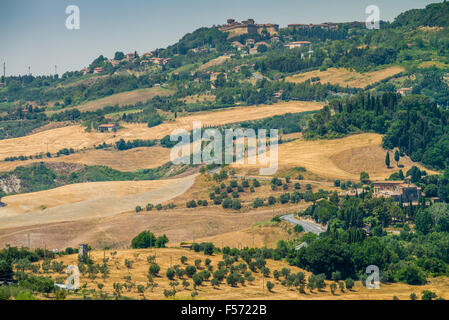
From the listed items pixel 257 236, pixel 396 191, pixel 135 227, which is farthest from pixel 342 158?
pixel 135 227

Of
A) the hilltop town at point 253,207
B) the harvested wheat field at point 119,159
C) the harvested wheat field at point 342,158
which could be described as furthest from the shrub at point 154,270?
the harvested wheat field at point 119,159

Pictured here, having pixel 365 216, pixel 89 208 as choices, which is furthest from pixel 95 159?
pixel 365 216

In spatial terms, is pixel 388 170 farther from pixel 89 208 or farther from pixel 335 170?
pixel 89 208

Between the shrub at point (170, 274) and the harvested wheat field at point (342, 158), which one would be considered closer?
the shrub at point (170, 274)

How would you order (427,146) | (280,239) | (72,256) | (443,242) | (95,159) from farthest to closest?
(95,159) < (427,146) < (280,239) < (443,242) < (72,256)

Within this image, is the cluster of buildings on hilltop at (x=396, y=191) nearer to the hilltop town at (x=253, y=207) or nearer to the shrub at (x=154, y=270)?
the hilltop town at (x=253, y=207)

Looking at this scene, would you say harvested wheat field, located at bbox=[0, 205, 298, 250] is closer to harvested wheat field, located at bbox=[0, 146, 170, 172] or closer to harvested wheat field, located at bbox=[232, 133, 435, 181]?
harvested wheat field, located at bbox=[232, 133, 435, 181]

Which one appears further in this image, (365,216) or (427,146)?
(427,146)
